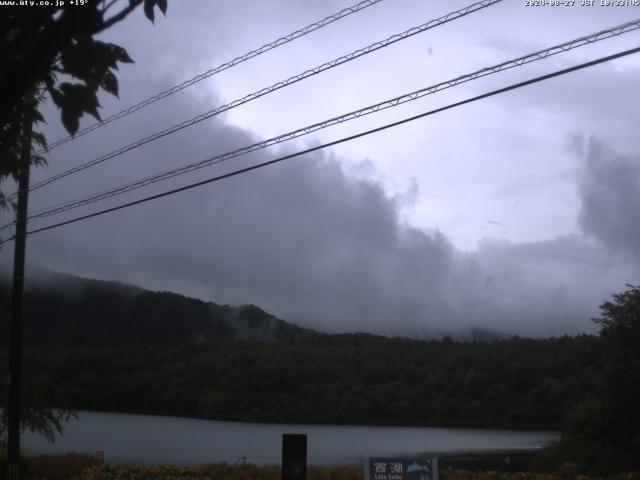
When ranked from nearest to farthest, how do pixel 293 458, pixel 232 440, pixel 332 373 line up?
pixel 293 458 → pixel 232 440 → pixel 332 373

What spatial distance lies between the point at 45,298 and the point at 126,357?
4352mm

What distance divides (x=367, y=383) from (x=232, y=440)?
11.0 metres

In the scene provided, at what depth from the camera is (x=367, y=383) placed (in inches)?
1730

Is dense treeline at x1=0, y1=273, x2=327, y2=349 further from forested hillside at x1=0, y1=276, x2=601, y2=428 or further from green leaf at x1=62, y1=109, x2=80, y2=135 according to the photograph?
green leaf at x1=62, y1=109, x2=80, y2=135

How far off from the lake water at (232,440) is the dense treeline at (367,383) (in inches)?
39.9

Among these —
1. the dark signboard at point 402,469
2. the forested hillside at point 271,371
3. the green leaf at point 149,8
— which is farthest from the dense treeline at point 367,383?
the green leaf at point 149,8

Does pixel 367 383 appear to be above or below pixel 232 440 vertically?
above

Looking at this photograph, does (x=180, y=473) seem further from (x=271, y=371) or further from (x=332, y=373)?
(x=332, y=373)

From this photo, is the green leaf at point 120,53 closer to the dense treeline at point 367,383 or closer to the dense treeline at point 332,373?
the dense treeline at point 332,373

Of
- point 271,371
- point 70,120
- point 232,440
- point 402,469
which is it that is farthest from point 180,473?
point 271,371

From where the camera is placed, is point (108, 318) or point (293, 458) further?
point (108, 318)

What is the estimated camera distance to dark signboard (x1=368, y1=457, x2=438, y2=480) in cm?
1124

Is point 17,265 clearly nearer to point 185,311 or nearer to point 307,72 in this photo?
point 307,72

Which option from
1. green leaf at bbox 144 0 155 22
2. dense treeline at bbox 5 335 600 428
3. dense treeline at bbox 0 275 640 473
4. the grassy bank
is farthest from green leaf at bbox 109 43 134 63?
dense treeline at bbox 5 335 600 428
